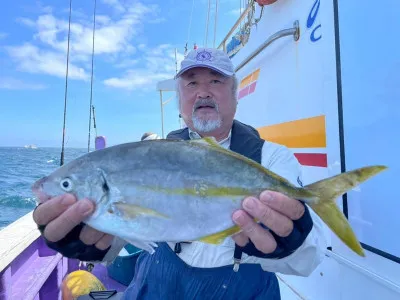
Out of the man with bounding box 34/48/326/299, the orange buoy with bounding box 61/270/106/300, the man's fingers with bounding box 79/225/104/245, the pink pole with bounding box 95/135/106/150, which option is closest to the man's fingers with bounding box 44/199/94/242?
the man with bounding box 34/48/326/299

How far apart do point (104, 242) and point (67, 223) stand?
350 millimetres

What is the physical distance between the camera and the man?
4.93 ft

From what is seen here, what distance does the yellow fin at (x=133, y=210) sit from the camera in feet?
4.80

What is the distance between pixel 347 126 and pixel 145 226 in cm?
133

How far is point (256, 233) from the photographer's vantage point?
153 centimetres

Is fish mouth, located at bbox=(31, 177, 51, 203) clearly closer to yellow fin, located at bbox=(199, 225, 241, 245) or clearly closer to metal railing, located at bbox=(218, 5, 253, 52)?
yellow fin, located at bbox=(199, 225, 241, 245)

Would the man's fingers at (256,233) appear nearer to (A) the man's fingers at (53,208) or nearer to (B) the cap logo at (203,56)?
(A) the man's fingers at (53,208)

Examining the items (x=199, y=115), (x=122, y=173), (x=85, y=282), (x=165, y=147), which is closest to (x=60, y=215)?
(x=122, y=173)

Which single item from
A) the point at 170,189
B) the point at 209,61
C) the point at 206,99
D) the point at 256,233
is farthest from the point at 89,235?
the point at 209,61

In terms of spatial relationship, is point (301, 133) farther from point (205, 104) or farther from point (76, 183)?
Answer: point (76, 183)

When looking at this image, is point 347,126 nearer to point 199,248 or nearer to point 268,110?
point 199,248

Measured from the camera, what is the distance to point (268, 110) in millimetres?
3697

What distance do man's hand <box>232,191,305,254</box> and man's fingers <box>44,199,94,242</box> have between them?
0.65m

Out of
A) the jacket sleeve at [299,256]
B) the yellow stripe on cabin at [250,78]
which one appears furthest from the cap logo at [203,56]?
the yellow stripe on cabin at [250,78]
